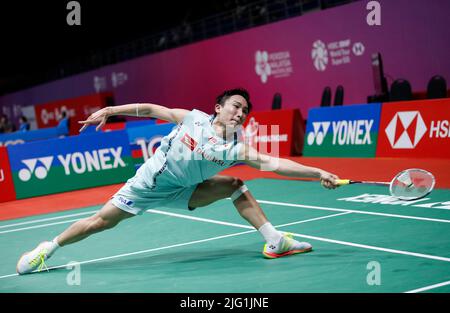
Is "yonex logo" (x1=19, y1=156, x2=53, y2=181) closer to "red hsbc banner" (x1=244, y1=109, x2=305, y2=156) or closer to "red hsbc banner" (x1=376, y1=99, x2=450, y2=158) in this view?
"red hsbc banner" (x1=244, y1=109, x2=305, y2=156)

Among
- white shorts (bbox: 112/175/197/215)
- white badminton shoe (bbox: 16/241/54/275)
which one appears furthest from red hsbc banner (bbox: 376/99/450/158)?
white badminton shoe (bbox: 16/241/54/275)

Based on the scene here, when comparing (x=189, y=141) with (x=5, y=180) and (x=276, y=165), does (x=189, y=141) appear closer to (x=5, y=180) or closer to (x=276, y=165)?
(x=276, y=165)

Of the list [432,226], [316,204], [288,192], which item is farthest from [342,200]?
[432,226]

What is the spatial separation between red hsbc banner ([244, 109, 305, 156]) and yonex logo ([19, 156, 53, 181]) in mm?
4560

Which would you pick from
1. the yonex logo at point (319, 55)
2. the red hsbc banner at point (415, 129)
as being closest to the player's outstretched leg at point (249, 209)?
the red hsbc banner at point (415, 129)

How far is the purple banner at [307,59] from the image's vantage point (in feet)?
48.4

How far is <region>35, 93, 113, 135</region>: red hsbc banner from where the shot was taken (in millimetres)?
27266

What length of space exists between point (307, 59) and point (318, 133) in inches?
200

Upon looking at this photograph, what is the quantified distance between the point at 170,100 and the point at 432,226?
1944cm

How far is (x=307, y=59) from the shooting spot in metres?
17.9

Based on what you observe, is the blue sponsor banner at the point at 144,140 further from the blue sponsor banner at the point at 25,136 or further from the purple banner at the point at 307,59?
the blue sponsor banner at the point at 25,136

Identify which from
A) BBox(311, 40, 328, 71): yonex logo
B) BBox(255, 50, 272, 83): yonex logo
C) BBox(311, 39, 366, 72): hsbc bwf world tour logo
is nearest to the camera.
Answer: BBox(311, 39, 366, 72): hsbc bwf world tour logo

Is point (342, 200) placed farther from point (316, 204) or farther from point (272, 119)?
point (272, 119)

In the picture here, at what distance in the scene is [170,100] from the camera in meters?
25.1
